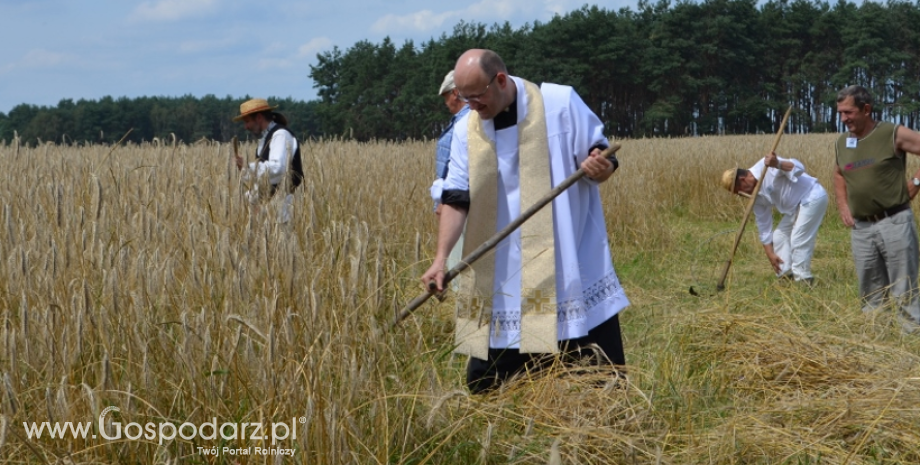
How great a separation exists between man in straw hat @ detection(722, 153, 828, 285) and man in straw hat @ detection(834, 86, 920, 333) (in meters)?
1.22

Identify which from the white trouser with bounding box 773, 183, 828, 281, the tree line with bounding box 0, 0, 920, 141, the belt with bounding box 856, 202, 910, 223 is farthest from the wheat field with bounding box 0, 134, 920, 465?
the tree line with bounding box 0, 0, 920, 141

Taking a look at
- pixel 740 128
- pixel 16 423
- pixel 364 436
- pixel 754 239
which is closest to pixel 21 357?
pixel 16 423

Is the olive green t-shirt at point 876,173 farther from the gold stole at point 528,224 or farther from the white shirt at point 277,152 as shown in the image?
the white shirt at point 277,152

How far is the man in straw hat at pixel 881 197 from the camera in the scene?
17.7 ft

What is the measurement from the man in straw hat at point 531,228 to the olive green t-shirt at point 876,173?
278 cm

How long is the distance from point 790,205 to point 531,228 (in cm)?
436

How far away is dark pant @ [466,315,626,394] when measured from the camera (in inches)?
132

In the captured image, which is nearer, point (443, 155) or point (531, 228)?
point (531, 228)

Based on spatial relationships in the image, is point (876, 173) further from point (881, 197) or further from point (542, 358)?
point (542, 358)

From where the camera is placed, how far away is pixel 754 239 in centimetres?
945

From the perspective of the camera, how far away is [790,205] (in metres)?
7.07

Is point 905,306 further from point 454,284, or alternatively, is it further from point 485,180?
point 485,180

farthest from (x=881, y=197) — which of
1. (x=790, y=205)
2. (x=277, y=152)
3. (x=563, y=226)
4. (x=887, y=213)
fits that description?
(x=277, y=152)

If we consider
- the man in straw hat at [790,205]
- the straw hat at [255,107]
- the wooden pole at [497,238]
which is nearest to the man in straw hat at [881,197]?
the man in straw hat at [790,205]
